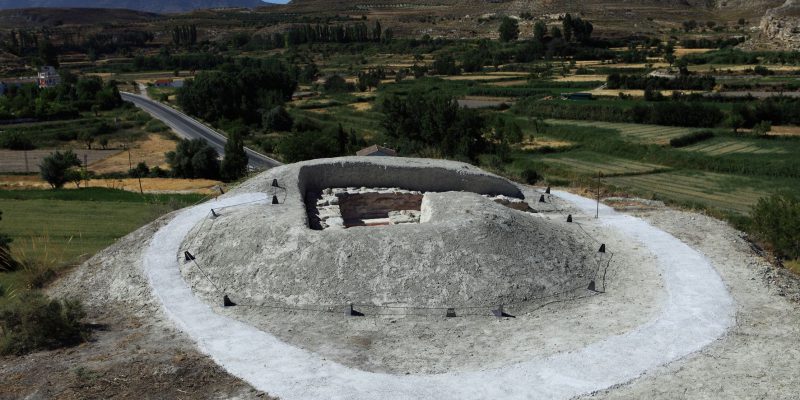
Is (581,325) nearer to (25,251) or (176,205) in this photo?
(176,205)

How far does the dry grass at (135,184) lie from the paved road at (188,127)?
8.33m

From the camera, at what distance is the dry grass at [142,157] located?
207ft

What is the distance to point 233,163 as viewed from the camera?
179ft

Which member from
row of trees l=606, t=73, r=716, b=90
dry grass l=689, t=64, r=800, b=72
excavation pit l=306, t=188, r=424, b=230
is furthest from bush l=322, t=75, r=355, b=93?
excavation pit l=306, t=188, r=424, b=230

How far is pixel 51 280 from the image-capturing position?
2212 cm

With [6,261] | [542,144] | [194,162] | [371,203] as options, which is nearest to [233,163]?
[194,162]


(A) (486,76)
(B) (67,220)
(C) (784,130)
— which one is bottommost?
(B) (67,220)

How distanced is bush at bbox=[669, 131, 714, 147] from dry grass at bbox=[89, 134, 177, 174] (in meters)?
47.4

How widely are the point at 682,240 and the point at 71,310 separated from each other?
20247 mm

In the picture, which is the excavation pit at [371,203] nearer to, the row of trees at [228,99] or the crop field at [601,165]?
the crop field at [601,165]

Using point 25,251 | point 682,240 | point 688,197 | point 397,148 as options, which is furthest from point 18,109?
point 682,240

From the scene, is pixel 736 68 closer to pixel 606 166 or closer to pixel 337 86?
pixel 606 166

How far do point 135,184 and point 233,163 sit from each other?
779cm

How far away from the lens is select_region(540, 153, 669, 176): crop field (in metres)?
53.7
